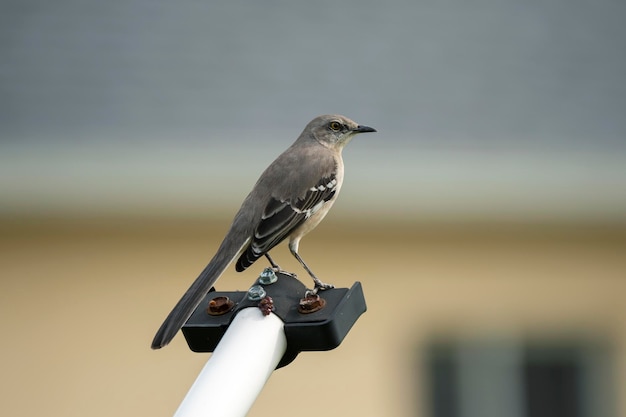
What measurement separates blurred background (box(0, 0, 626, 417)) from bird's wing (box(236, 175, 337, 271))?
4.24 meters

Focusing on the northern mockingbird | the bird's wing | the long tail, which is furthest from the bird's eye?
the long tail

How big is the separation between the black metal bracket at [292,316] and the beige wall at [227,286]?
5.89 meters

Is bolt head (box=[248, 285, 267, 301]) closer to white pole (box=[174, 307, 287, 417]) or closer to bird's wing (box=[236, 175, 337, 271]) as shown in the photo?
white pole (box=[174, 307, 287, 417])

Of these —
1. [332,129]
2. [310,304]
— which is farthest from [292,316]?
[332,129]

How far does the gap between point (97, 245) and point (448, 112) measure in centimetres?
357

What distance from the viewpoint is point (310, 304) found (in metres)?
2.92

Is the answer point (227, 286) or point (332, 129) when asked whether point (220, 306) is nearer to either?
point (332, 129)

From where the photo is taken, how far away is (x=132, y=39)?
33.5 feet

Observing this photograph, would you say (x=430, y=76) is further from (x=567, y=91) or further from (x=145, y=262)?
(x=145, y=262)

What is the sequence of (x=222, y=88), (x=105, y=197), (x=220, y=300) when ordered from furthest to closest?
1. (x=222, y=88)
2. (x=105, y=197)
3. (x=220, y=300)

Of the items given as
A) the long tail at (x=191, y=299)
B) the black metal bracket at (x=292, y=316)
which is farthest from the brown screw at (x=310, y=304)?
the long tail at (x=191, y=299)

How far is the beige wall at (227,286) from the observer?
30.3 feet

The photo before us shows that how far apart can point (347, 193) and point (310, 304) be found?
6374 mm

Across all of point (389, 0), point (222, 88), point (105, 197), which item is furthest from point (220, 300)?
point (389, 0)
